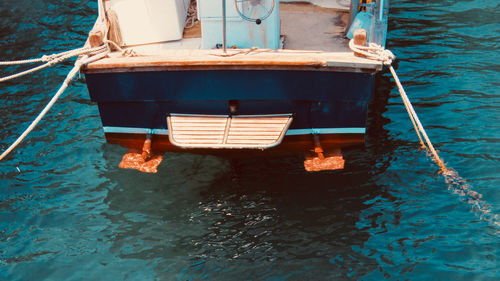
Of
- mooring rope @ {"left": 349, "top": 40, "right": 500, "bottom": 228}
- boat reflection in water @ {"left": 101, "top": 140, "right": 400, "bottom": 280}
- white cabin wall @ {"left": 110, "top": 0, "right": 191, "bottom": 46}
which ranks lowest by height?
boat reflection in water @ {"left": 101, "top": 140, "right": 400, "bottom": 280}

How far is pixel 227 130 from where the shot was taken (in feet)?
20.3

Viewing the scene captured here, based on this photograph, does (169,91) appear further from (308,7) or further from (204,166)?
(308,7)

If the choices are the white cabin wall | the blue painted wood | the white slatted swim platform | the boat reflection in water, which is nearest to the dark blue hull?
the blue painted wood

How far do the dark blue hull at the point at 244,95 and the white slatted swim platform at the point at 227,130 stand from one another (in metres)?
0.11

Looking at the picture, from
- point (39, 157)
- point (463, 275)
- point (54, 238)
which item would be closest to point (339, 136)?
point (463, 275)

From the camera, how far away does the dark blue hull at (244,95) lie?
6.19 meters

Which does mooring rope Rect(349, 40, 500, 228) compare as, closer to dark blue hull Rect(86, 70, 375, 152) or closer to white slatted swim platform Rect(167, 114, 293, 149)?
dark blue hull Rect(86, 70, 375, 152)

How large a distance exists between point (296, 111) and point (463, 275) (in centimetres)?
253

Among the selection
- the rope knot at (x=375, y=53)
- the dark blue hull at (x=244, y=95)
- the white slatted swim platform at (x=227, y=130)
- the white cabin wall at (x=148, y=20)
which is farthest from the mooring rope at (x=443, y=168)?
the white cabin wall at (x=148, y=20)

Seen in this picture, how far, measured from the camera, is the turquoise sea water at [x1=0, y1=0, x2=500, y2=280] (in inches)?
231

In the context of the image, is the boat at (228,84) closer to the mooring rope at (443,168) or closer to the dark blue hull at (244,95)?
the dark blue hull at (244,95)

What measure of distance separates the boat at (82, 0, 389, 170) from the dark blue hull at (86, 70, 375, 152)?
12 mm

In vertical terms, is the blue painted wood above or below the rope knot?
below

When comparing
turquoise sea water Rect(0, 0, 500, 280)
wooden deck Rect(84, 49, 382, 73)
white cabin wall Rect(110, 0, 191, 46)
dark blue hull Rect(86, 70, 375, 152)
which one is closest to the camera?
turquoise sea water Rect(0, 0, 500, 280)
